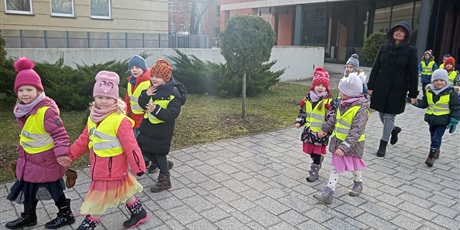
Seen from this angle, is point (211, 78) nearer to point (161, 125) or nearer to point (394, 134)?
point (394, 134)

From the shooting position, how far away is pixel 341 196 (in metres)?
4.34

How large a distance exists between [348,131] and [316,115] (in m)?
0.59

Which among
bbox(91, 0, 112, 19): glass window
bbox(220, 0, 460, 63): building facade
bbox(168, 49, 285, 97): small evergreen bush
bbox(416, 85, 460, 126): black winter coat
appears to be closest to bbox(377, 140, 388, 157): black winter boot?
bbox(416, 85, 460, 126): black winter coat

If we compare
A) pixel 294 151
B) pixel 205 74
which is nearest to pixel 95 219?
pixel 294 151

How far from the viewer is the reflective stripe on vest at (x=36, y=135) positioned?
3174 mm

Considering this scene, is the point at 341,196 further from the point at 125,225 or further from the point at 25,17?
the point at 25,17

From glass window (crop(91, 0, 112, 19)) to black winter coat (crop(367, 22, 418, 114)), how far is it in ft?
35.7

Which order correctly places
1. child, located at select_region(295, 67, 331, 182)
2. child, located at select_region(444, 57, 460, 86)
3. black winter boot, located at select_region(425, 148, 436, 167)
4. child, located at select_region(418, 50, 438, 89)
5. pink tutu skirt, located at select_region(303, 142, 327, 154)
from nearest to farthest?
child, located at select_region(295, 67, 331, 182) < pink tutu skirt, located at select_region(303, 142, 327, 154) < black winter boot, located at select_region(425, 148, 436, 167) < child, located at select_region(444, 57, 460, 86) < child, located at select_region(418, 50, 438, 89)

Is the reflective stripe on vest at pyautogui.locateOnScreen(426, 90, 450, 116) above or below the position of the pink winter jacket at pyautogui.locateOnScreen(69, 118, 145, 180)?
above

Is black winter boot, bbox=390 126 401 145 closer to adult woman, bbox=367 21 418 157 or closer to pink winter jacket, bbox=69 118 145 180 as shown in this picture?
adult woman, bbox=367 21 418 157

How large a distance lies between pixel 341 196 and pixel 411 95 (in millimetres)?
2303

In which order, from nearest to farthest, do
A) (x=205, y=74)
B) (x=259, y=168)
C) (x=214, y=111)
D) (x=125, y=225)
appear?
(x=125, y=225) < (x=259, y=168) < (x=214, y=111) < (x=205, y=74)

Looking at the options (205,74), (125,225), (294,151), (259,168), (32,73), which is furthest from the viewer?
(205,74)

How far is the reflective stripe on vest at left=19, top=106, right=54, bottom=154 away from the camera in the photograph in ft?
10.4
